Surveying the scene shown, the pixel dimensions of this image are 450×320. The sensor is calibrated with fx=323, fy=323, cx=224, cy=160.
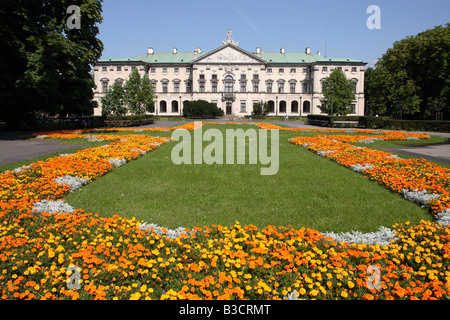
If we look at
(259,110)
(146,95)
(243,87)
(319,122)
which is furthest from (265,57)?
(319,122)

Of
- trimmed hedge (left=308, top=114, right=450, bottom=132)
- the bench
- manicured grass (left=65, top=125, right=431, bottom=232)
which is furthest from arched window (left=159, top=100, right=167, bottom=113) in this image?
manicured grass (left=65, top=125, right=431, bottom=232)

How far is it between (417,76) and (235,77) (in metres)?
41.6

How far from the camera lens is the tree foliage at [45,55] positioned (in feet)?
71.9

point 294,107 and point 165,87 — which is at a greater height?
point 165,87

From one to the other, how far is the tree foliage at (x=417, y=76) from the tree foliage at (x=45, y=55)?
44558mm

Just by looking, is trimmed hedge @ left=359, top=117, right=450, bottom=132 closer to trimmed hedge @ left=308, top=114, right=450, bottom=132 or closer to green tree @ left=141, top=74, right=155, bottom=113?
trimmed hedge @ left=308, top=114, right=450, bottom=132

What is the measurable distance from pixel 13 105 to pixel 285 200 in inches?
1014

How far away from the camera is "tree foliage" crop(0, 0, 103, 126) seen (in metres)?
21.9

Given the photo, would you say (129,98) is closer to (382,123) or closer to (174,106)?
(174,106)

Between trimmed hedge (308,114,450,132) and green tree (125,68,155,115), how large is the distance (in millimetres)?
30623

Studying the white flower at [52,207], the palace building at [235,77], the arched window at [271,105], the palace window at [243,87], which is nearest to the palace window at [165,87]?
the palace building at [235,77]

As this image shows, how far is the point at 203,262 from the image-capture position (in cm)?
454

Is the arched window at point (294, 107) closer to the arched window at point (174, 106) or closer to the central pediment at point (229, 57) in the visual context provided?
the central pediment at point (229, 57)

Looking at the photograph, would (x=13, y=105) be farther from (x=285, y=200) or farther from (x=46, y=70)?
(x=285, y=200)
